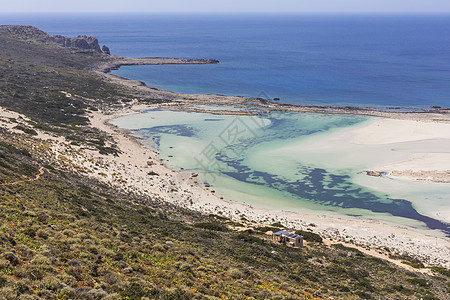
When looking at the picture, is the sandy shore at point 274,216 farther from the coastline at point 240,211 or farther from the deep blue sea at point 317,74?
the deep blue sea at point 317,74

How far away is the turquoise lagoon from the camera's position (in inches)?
1542

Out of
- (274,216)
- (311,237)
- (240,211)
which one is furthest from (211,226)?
(274,216)

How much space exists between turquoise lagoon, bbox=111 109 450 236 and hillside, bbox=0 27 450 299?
30.8 feet

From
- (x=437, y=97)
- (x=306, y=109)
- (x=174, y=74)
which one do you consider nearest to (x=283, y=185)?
(x=306, y=109)

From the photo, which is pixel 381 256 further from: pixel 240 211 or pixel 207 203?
pixel 207 203

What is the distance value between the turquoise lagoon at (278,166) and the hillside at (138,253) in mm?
9381

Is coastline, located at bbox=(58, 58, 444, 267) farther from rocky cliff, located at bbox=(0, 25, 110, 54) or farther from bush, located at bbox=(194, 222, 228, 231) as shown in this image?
rocky cliff, located at bbox=(0, 25, 110, 54)

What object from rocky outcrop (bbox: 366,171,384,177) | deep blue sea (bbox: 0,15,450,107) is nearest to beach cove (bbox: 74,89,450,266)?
rocky outcrop (bbox: 366,171,384,177)

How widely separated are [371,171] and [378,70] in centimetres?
9753

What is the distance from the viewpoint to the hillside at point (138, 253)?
13.8 metres

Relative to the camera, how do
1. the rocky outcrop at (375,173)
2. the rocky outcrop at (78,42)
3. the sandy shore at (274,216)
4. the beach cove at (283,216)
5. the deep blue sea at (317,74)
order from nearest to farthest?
1. the sandy shore at (274,216)
2. the beach cove at (283,216)
3. the rocky outcrop at (375,173)
4. the deep blue sea at (317,74)
5. the rocky outcrop at (78,42)

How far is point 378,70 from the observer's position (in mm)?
132250

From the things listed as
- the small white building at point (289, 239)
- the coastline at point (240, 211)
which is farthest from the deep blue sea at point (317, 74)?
the small white building at point (289, 239)

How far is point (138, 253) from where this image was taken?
61.0 feet
